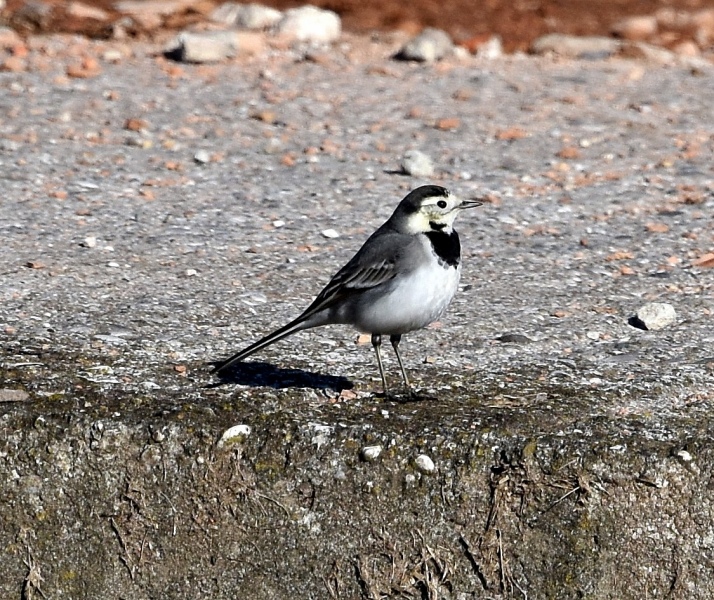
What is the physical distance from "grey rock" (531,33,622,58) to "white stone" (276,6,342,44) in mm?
1731

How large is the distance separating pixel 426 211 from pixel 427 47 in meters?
5.71

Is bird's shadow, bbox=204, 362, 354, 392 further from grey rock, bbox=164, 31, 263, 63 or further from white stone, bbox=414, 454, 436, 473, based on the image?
grey rock, bbox=164, 31, 263, 63

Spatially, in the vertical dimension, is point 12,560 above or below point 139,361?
below

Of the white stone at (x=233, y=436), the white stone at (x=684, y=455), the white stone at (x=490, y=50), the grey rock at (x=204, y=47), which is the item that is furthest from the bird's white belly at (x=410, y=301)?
the white stone at (x=490, y=50)

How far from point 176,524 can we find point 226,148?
14.4 ft

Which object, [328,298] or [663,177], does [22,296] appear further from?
[663,177]

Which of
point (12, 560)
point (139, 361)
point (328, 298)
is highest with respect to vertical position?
point (328, 298)

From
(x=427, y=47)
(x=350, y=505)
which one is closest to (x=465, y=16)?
(x=427, y=47)

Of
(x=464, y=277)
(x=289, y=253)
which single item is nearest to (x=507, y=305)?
(x=464, y=277)

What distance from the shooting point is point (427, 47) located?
1080 cm

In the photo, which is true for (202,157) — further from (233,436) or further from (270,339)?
(233,436)

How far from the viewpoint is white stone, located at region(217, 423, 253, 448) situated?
4863mm

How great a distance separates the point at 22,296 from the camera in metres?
6.21

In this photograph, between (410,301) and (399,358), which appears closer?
(410,301)
